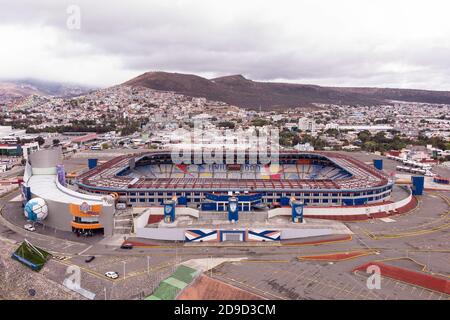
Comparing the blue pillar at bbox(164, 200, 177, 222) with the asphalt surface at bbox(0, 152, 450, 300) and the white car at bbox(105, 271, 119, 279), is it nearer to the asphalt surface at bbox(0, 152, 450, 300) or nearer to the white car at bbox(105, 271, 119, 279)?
the asphalt surface at bbox(0, 152, 450, 300)

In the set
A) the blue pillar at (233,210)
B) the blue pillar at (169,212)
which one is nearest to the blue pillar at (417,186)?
the blue pillar at (233,210)

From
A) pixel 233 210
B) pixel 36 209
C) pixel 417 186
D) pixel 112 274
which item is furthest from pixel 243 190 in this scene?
pixel 417 186

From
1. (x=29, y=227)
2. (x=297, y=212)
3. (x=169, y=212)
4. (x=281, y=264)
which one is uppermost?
(x=169, y=212)

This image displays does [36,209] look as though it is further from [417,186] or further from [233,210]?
[417,186]

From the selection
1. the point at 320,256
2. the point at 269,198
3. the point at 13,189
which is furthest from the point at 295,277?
the point at 13,189

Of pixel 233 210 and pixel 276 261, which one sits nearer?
pixel 276 261

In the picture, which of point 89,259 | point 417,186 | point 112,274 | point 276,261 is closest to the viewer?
point 112,274

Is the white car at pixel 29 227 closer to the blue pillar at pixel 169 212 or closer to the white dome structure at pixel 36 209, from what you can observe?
the white dome structure at pixel 36 209

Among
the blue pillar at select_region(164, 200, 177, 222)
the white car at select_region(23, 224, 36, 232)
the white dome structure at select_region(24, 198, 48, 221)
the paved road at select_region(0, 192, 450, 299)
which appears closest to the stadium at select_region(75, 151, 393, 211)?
the blue pillar at select_region(164, 200, 177, 222)
